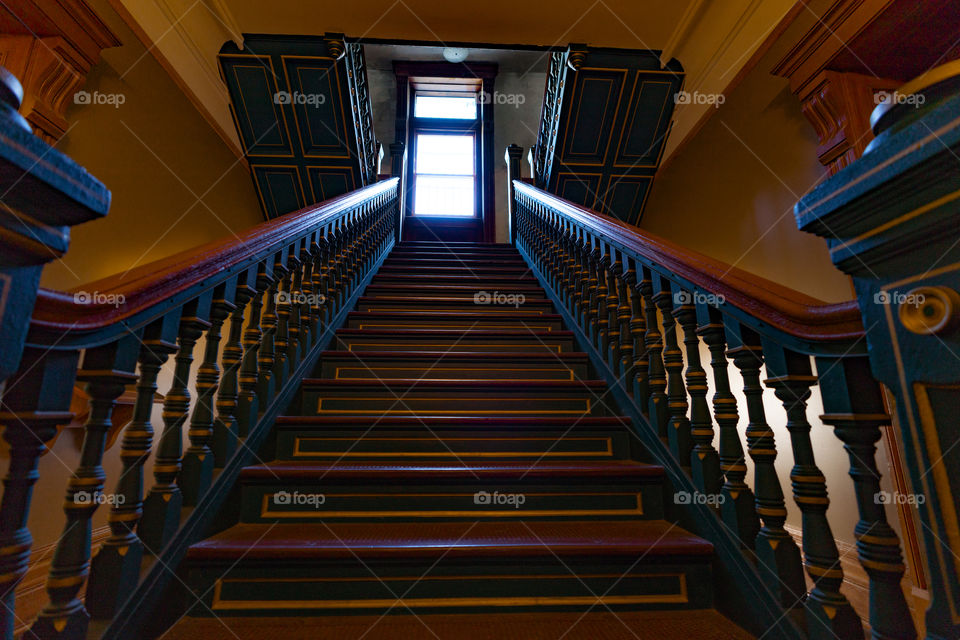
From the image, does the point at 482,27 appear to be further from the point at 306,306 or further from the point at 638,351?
the point at 638,351

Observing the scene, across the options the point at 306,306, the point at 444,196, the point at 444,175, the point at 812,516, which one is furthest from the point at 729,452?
the point at 444,175

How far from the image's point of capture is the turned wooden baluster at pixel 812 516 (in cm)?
80

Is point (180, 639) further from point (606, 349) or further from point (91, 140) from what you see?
point (91, 140)

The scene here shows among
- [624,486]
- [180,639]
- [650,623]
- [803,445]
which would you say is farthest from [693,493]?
[180,639]

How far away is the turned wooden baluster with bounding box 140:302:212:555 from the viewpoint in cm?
103

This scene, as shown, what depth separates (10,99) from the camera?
557 millimetres

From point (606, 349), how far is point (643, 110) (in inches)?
121

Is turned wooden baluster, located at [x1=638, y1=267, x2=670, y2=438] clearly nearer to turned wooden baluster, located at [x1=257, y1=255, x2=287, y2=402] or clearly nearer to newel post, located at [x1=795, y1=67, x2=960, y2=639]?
newel post, located at [x1=795, y1=67, x2=960, y2=639]

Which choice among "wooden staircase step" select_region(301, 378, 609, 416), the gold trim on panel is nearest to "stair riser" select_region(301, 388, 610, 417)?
"wooden staircase step" select_region(301, 378, 609, 416)

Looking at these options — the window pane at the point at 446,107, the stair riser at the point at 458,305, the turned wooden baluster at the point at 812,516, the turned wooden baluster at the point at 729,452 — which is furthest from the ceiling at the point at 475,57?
the turned wooden baluster at the point at 812,516

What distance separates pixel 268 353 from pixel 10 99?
110 cm

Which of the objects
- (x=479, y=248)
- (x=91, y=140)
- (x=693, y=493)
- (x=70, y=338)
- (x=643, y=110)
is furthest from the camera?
(x=479, y=248)

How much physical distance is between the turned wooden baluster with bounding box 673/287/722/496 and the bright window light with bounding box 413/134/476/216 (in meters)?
5.61

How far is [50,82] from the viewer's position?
2205 mm
